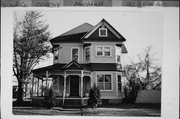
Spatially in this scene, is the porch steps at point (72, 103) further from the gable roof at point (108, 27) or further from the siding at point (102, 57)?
the gable roof at point (108, 27)

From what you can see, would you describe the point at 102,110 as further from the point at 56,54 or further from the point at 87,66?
the point at 56,54

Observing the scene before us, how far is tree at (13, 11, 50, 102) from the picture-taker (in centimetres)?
730

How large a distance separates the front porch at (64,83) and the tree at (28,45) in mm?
288

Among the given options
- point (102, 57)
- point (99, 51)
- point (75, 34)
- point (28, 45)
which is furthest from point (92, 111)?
point (28, 45)

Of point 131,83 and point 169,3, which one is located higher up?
point 169,3

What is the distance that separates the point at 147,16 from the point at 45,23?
2.53m

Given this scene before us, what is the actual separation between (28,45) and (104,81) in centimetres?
213

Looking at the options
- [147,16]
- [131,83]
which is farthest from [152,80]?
[147,16]

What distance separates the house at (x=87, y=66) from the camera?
7211mm

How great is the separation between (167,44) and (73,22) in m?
2.37

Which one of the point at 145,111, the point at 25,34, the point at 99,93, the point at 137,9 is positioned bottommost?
the point at 145,111

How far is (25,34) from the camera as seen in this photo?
7355mm

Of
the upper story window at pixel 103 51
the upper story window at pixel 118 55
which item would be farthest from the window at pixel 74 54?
the upper story window at pixel 118 55

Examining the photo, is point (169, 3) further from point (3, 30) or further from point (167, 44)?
point (3, 30)
